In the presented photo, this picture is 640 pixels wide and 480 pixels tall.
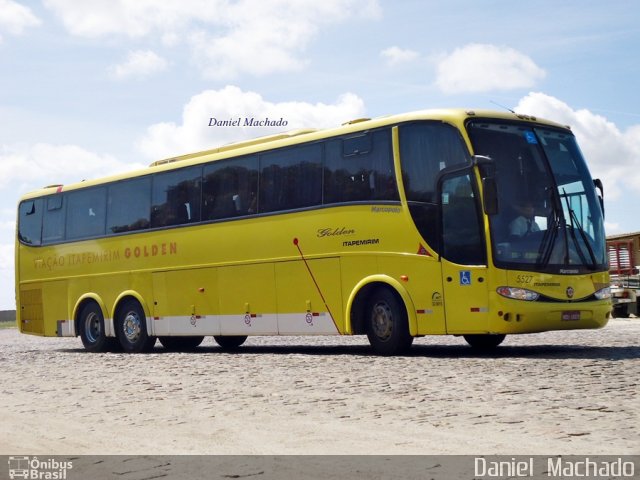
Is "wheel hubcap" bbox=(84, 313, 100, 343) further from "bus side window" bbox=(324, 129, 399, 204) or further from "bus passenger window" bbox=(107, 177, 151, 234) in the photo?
"bus side window" bbox=(324, 129, 399, 204)

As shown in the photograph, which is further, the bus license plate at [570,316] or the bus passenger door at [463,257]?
the bus license plate at [570,316]

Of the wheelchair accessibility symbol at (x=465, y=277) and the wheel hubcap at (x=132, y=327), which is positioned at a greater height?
the wheelchair accessibility symbol at (x=465, y=277)

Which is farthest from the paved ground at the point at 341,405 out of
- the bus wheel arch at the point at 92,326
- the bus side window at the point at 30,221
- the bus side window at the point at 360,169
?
the bus side window at the point at 30,221

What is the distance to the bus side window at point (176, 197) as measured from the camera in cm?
2083

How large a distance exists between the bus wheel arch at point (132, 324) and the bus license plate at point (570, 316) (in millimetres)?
9984

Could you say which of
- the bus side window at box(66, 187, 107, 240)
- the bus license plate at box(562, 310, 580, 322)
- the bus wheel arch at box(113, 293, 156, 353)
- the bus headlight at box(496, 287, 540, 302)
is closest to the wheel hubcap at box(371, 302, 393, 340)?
the bus headlight at box(496, 287, 540, 302)

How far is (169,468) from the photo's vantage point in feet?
23.4

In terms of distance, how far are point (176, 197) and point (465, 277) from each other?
7997 millimetres

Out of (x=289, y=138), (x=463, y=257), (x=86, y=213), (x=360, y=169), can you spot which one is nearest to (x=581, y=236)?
(x=463, y=257)

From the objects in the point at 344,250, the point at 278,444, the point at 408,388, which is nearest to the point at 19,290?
the point at 344,250

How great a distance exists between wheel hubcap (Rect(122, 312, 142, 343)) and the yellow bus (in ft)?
0.14

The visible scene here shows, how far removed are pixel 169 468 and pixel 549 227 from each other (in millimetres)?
9752

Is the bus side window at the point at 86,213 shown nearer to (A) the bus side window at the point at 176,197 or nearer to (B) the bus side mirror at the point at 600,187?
(A) the bus side window at the point at 176,197

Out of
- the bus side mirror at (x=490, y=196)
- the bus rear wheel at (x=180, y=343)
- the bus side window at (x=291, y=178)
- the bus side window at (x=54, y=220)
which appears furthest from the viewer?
the bus side window at (x=54, y=220)
